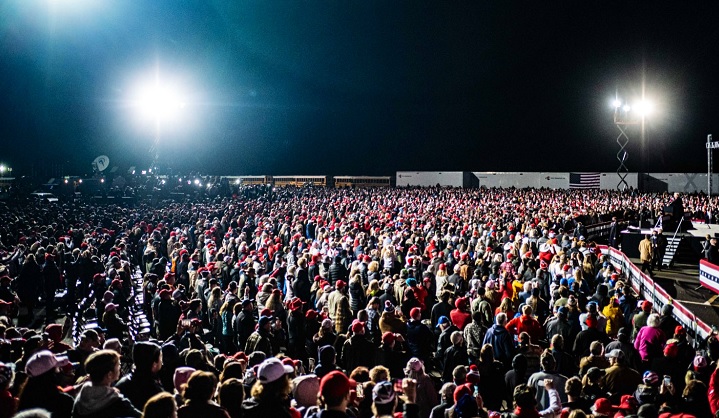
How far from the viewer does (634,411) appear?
16.5 ft

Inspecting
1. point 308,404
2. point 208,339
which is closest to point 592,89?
point 208,339

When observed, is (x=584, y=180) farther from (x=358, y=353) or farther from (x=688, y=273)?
(x=358, y=353)

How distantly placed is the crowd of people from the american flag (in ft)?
111

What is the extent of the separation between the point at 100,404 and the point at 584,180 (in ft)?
166

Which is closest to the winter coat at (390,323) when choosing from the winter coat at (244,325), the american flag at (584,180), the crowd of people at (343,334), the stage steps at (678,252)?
the crowd of people at (343,334)

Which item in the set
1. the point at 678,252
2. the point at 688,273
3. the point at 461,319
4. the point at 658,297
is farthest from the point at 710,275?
the point at 461,319

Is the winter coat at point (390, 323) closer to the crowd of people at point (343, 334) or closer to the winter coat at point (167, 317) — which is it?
the crowd of people at point (343, 334)

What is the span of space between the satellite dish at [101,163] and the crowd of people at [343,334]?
44.0 metres

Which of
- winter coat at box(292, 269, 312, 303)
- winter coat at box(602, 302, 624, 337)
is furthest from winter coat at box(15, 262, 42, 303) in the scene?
winter coat at box(602, 302, 624, 337)

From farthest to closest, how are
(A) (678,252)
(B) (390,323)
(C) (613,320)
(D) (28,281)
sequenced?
1. (A) (678,252)
2. (D) (28,281)
3. (C) (613,320)
4. (B) (390,323)

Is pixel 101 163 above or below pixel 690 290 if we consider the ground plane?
above

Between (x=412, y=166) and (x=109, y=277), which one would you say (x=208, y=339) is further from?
(x=412, y=166)

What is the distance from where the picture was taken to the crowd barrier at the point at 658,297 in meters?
9.10

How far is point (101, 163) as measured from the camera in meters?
59.5
